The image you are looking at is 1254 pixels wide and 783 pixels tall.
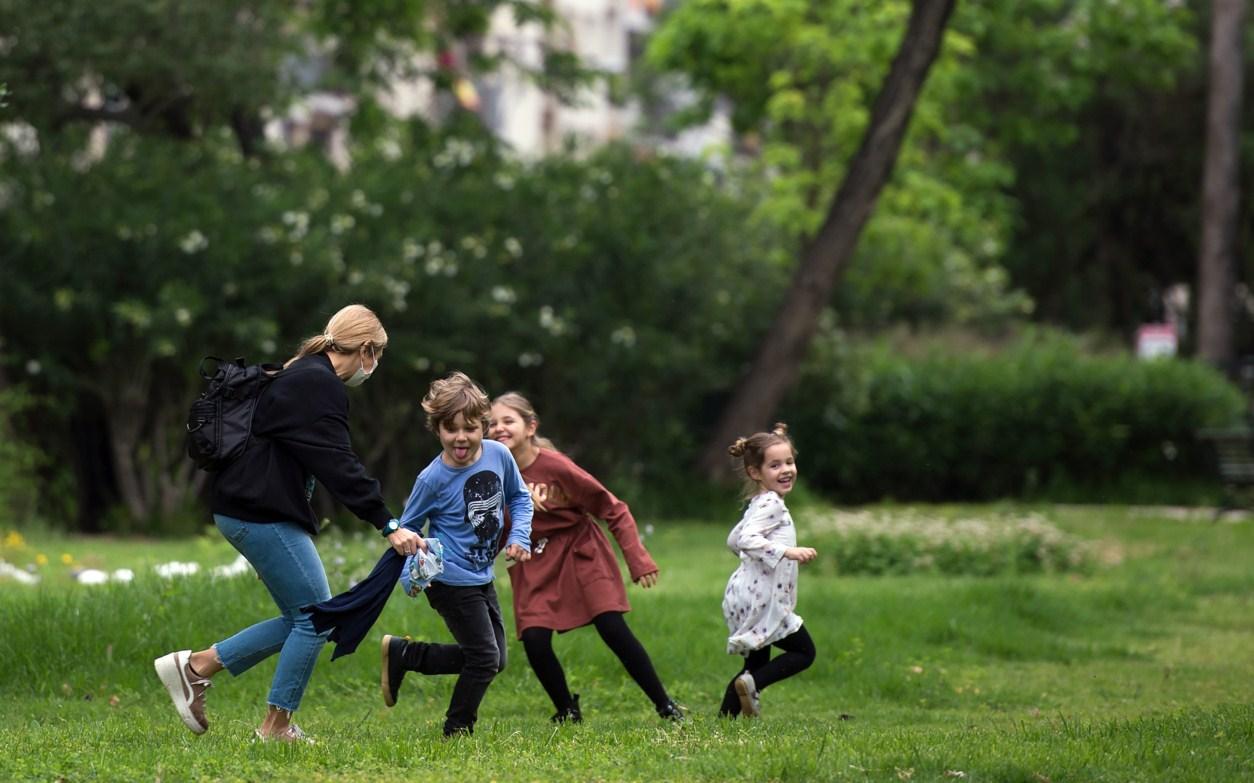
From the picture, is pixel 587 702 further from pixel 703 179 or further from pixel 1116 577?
pixel 703 179

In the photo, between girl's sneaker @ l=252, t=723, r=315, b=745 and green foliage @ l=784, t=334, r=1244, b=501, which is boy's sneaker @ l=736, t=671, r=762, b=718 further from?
green foliage @ l=784, t=334, r=1244, b=501

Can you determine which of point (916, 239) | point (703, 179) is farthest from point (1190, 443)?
point (703, 179)

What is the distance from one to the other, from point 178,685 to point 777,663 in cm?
250

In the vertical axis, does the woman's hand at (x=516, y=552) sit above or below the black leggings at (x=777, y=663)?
above

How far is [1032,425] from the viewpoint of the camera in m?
25.2

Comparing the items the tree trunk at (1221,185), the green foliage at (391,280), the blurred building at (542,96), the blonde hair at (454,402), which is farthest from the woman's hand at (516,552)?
the tree trunk at (1221,185)

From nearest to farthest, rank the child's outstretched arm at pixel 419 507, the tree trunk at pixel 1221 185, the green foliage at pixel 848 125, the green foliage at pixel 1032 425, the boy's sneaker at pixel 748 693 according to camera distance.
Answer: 1. the child's outstretched arm at pixel 419 507
2. the boy's sneaker at pixel 748 693
3. the green foliage at pixel 1032 425
4. the green foliage at pixel 848 125
5. the tree trunk at pixel 1221 185

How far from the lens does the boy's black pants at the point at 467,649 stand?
758 cm

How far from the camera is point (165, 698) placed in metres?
9.38

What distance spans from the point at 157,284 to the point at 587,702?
9.02m

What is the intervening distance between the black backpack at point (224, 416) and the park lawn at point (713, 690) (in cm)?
102

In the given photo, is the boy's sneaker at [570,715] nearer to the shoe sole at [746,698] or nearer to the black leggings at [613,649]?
the black leggings at [613,649]

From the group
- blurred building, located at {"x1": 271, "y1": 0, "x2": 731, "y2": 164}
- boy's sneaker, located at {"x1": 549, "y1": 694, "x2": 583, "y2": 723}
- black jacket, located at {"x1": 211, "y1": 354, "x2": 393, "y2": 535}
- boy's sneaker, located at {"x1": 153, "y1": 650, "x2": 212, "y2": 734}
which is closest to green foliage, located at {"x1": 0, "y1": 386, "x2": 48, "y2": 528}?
blurred building, located at {"x1": 271, "y1": 0, "x2": 731, "y2": 164}

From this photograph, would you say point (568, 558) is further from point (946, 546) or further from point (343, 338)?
point (946, 546)
